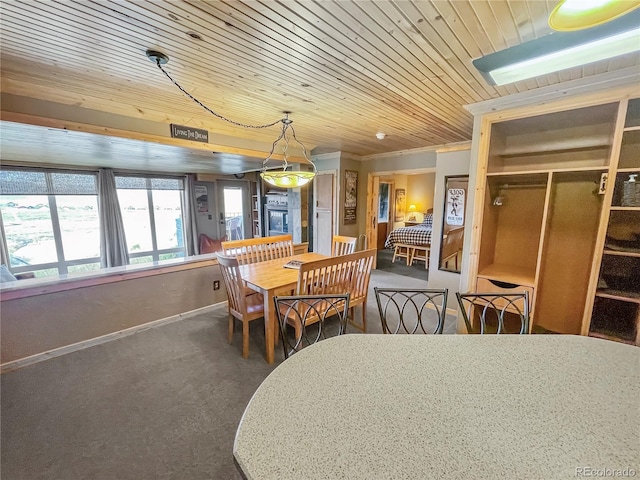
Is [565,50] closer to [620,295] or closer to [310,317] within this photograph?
[620,295]

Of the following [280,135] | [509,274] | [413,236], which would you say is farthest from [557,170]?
[413,236]

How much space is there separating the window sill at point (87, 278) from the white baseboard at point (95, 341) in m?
0.55

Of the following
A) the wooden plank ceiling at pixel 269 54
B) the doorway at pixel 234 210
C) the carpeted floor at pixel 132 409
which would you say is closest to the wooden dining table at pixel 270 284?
the carpeted floor at pixel 132 409

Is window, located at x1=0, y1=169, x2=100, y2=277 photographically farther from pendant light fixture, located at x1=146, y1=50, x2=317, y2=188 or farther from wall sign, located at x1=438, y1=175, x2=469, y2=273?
wall sign, located at x1=438, y1=175, x2=469, y2=273

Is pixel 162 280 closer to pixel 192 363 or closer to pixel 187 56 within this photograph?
pixel 192 363

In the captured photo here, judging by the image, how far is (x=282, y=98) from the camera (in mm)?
2375

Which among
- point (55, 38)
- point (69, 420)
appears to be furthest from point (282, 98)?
point (69, 420)

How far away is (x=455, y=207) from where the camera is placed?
3.56 meters

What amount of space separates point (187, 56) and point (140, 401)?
235 centimetres

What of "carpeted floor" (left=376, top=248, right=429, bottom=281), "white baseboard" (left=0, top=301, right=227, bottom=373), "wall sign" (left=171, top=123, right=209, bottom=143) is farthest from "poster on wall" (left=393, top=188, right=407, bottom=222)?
"white baseboard" (left=0, top=301, right=227, bottom=373)

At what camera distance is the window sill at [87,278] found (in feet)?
7.44

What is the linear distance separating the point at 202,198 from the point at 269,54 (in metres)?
6.16

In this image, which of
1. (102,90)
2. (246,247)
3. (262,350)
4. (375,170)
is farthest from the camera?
(375,170)

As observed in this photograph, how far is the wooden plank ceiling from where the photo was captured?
1280 millimetres
